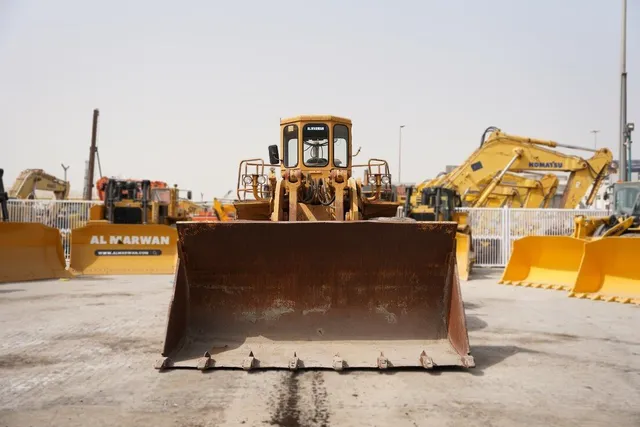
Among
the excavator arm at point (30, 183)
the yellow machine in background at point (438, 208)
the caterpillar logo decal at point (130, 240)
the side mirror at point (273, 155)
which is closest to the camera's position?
the side mirror at point (273, 155)

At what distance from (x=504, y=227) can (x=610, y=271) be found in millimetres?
7628

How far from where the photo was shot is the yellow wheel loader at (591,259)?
11.3 m

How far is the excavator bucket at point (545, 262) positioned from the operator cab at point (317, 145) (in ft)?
19.3

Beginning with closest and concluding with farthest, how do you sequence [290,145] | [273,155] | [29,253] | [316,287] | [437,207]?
[316,287] → [273,155] → [290,145] → [29,253] → [437,207]

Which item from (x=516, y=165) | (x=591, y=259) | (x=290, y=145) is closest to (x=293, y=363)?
(x=290, y=145)

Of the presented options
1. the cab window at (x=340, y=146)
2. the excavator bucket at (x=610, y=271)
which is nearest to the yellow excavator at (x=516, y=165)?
the excavator bucket at (x=610, y=271)

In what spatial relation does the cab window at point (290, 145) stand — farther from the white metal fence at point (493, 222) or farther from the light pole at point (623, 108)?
the light pole at point (623, 108)

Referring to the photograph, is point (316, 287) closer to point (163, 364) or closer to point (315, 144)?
point (163, 364)

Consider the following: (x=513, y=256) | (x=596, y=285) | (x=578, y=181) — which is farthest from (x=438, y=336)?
(x=578, y=181)

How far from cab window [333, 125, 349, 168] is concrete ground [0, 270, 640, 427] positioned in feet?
10.5

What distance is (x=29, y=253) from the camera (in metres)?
14.3

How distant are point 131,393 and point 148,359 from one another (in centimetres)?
128

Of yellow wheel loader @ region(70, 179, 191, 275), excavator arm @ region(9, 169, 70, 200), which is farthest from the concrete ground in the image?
excavator arm @ region(9, 169, 70, 200)

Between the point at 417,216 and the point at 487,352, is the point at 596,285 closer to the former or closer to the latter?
the point at 487,352
